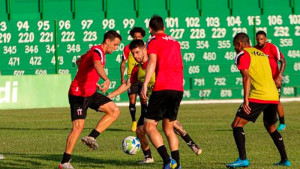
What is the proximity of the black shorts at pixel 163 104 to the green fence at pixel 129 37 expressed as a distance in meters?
22.7

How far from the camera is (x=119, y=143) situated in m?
15.5

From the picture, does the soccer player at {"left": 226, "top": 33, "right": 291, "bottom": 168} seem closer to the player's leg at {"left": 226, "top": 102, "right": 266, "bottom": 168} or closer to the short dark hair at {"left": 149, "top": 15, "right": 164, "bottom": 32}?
the player's leg at {"left": 226, "top": 102, "right": 266, "bottom": 168}

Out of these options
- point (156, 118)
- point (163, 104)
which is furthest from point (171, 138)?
point (163, 104)

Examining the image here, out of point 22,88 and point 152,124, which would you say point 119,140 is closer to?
point 152,124

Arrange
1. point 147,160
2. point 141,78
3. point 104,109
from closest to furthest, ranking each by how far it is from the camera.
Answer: point 147,160
point 104,109
point 141,78

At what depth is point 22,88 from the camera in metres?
29.7

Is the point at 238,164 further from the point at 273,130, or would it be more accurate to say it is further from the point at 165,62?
the point at 165,62

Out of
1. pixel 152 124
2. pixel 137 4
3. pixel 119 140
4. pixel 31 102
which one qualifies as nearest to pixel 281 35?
pixel 137 4

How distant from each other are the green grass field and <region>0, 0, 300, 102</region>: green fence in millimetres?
8856

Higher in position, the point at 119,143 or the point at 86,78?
the point at 86,78

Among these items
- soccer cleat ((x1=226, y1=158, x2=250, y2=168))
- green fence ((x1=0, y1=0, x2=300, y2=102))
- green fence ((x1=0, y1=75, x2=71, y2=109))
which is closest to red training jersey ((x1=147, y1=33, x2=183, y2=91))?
soccer cleat ((x1=226, y1=158, x2=250, y2=168))

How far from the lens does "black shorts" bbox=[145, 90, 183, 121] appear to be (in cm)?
1047

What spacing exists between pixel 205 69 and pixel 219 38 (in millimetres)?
1491

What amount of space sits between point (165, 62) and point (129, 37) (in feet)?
76.5
